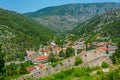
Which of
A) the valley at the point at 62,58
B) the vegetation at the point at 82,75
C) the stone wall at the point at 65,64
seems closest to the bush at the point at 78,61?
the valley at the point at 62,58

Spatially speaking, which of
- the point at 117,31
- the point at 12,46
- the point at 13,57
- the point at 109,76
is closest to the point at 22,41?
the point at 12,46

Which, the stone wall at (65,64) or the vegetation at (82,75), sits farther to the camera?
the stone wall at (65,64)

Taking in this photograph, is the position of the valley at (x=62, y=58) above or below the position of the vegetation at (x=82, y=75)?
below

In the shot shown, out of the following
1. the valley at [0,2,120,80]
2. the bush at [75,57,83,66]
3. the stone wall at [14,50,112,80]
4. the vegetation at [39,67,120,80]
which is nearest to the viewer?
the vegetation at [39,67,120,80]

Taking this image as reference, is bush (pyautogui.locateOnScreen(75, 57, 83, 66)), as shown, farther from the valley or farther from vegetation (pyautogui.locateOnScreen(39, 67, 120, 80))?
vegetation (pyautogui.locateOnScreen(39, 67, 120, 80))

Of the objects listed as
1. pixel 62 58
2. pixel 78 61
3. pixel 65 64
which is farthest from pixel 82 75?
pixel 62 58

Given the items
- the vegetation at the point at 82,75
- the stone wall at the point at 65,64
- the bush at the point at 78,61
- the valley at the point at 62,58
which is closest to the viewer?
the vegetation at the point at 82,75

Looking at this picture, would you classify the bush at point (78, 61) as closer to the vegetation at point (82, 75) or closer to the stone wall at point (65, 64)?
the stone wall at point (65, 64)

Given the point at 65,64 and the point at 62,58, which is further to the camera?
the point at 62,58

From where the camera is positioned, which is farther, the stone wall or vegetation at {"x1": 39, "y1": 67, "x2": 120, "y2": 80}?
the stone wall

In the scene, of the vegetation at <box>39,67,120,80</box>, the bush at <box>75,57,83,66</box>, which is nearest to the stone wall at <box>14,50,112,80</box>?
the bush at <box>75,57,83,66</box>

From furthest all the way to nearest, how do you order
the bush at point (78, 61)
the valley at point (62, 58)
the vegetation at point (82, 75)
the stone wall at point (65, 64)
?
the bush at point (78, 61) < the stone wall at point (65, 64) < the valley at point (62, 58) < the vegetation at point (82, 75)

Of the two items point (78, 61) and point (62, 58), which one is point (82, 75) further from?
point (62, 58)
